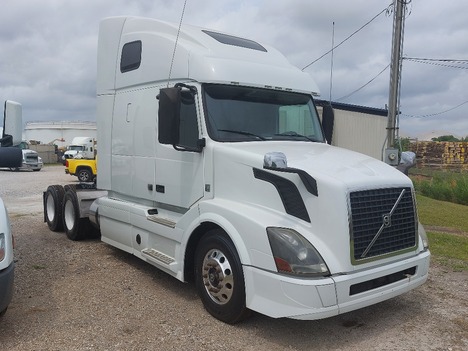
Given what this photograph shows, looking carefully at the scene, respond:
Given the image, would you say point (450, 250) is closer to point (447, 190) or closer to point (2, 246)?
point (2, 246)

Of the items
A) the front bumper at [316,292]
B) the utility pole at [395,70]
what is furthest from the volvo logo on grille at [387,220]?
the utility pole at [395,70]

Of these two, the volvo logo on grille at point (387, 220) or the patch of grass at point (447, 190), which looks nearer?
the volvo logo on grille at point (387, 220)

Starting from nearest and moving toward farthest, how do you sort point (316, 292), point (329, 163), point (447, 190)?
point (316, 292) → point (329, 163) → point (447, 190)

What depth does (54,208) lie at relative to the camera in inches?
371

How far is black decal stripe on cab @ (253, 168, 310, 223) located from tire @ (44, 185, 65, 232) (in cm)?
631

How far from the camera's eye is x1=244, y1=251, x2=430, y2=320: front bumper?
3.95 m

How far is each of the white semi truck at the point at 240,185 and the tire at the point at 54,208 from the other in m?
2.45

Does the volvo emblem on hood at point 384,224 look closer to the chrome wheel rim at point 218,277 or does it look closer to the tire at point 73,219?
the chrome wheel rim at point 218,277

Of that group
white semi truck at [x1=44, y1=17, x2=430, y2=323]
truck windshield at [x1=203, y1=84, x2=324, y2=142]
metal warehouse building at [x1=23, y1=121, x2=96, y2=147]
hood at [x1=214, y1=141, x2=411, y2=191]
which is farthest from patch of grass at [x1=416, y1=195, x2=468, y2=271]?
metal warehouse building at [x1=23, y1=121, x2=96, y2=147]

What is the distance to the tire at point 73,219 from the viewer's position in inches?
332

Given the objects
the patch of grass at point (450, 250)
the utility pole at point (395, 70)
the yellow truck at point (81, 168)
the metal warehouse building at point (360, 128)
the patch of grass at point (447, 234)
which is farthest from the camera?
the yellow truck at point (81, 168)

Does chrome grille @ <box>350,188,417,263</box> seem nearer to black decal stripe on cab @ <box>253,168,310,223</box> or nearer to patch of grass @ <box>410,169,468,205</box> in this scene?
black decal stripe on cab @ <box>253,168,310,223</box>

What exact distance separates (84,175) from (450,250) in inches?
800

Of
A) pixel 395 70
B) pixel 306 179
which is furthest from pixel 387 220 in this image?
pixel 395 70
